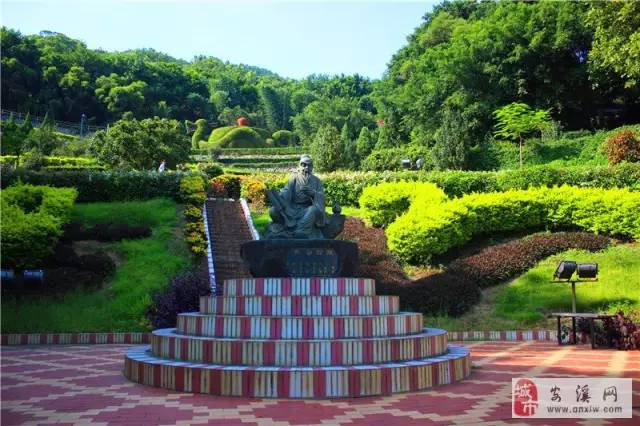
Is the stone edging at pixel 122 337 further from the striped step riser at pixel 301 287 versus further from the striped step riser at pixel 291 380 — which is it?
the striped step riser at pixel 291 380

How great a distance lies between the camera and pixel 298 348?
766 cm

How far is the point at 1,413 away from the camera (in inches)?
233

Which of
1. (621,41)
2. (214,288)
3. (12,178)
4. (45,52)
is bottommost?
(214,288)

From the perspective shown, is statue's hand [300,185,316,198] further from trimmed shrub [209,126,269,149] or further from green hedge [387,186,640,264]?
trimmed shrub [209,126,269,149]

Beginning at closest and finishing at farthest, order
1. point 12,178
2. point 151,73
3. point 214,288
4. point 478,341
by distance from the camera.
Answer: point 478,341 < point 214,288 < point 12,178 < point 151,73

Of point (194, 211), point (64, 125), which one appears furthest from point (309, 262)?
point (64, 125)

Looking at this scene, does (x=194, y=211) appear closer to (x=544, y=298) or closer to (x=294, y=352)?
(x=544, y=298)

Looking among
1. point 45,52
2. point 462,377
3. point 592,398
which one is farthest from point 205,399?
point 45,52

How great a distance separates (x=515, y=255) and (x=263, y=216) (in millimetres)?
10297

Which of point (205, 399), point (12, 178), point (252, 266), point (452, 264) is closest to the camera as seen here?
point (205, 399)

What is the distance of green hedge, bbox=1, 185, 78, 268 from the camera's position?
52.7ft

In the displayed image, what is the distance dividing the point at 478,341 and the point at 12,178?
17465 mm

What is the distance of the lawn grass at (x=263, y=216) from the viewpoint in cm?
2244

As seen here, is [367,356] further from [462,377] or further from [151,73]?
[151,73]
